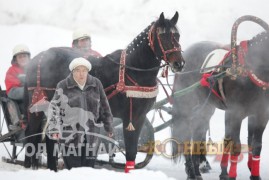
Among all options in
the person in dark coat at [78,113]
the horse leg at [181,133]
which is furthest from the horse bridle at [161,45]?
the horse leg at [181,133]

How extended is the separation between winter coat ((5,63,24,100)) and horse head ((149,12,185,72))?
2.66 meters

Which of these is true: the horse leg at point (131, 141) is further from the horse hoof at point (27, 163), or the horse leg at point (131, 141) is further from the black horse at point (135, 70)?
the horse hoof at point (27, 163)

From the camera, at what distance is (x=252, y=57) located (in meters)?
7.11

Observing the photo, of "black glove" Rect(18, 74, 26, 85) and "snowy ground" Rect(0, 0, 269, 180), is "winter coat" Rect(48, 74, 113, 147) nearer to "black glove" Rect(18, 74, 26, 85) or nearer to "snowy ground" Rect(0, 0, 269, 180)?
"black glove" Rect(18, 74, 26, 85)

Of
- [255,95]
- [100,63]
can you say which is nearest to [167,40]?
[100,63]

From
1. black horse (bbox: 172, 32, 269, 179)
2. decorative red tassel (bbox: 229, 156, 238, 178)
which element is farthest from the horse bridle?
Answer: decorative red tassel (bbox: 229, 156, 238, 178)

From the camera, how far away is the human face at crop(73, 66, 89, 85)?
5547mm

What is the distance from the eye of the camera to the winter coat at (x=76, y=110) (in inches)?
221

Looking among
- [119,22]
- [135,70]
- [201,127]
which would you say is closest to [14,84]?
[135,70]

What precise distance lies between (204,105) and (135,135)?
193 cm

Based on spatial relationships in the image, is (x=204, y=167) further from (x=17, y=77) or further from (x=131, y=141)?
(x=17, y=77)

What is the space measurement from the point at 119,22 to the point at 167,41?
642 cm

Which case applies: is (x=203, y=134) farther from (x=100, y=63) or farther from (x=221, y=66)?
(x=100, y=63)

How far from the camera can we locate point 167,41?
6395 millimetres
